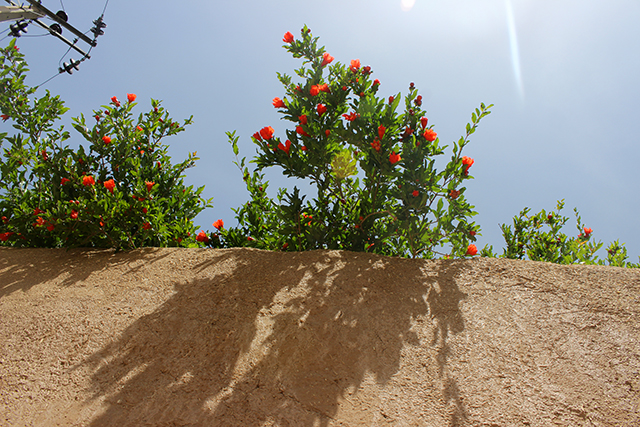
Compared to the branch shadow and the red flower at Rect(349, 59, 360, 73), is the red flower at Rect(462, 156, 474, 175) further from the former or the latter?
the branch shadow

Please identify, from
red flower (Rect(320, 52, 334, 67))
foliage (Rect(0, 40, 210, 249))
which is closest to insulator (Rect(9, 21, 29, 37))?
foliage (Rect(0, 40, 210, 249))

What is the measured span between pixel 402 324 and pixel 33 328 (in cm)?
270

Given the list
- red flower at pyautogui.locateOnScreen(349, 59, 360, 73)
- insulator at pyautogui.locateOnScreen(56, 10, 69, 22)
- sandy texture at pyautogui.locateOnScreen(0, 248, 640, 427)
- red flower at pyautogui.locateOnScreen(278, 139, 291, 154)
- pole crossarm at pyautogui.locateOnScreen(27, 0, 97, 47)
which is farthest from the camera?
insulator at pyautogui.locateOnScreen(56, 10, 69, 22)

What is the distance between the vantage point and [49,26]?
8164 millimetres

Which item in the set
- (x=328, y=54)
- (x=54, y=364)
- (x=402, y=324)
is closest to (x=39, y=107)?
(x=54, y=364)

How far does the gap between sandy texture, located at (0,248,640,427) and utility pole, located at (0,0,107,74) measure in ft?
22.5

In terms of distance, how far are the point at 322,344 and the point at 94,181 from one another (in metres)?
2.73

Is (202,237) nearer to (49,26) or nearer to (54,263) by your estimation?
(54,263)

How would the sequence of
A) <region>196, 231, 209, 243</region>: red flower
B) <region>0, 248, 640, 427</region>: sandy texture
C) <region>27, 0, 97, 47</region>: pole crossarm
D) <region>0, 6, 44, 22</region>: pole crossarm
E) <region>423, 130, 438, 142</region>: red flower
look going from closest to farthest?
<region>0, 248, 640, 427</region>: sandy texture < <region>423, 130, 438, 142</region>: red flower < <region>196, 231, 209, 243</region>: red flower < <region>0, 6, 44, 22</region>: pole crossarm < <region>27, 0, 97, 47</region>: pole crossarm

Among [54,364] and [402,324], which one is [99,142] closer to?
[54,364]

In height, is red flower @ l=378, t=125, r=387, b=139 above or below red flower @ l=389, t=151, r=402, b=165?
above

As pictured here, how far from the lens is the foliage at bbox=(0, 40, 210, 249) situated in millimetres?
3264

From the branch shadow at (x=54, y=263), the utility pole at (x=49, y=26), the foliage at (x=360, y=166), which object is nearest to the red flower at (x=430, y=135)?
the foliage at (x=360, y=166)

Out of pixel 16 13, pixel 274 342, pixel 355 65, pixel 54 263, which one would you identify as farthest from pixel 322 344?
pixel 16 13
